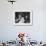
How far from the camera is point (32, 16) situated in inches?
A: 183

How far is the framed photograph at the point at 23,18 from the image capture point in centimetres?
465

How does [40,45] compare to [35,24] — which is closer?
[40,45]

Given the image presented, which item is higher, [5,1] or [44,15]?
[5,1]

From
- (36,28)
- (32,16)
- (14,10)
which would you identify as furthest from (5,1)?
(36,28)

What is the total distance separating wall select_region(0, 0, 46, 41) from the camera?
15.2ft

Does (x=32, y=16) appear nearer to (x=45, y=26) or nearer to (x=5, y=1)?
(x=45, y=26)

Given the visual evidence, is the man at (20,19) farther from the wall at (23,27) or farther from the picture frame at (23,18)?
the wall at (23,27)

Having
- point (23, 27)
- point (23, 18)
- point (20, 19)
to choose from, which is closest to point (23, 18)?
point (23, 18)

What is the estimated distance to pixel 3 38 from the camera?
4.69 m

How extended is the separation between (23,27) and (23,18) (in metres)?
0.31

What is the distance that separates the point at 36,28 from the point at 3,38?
3.82 feet

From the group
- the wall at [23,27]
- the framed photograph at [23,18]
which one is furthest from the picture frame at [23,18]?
the wall at [23,27]

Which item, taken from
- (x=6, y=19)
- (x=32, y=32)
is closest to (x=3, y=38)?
(x=6, y=19)

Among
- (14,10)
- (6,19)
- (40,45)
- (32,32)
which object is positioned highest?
(14,10)
